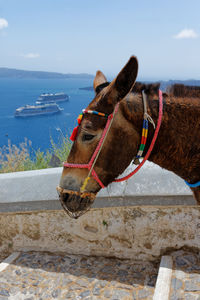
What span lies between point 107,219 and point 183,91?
1.79 metres

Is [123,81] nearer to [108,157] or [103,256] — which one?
[108,157]

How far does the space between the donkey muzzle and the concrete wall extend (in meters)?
1.18

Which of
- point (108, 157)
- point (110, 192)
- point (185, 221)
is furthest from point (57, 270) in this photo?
point (108, 157)

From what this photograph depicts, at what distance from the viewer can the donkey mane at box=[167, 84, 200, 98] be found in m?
1.91

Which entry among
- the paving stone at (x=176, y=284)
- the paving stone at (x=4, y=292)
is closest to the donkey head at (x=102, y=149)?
the paving stone at (x=176, y=284)

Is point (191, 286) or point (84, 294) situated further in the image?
point (84, 294)

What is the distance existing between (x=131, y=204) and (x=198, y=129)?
1.42 meters

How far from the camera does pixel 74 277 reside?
10.0 feet

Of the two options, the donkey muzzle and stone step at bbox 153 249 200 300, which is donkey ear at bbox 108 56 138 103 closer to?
the donkey muzzle

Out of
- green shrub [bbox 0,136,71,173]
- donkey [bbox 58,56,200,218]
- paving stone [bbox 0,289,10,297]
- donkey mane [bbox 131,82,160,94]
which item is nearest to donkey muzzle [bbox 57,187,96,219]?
donkey [bbox 58,56,200,218]

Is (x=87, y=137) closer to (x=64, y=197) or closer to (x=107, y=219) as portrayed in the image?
(x=64, y=197)

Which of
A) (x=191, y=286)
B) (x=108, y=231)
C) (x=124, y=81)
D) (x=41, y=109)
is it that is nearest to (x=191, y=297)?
(x=191, y=286)

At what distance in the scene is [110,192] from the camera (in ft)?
9.96

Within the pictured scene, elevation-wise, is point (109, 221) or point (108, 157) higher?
point (108, 157)
